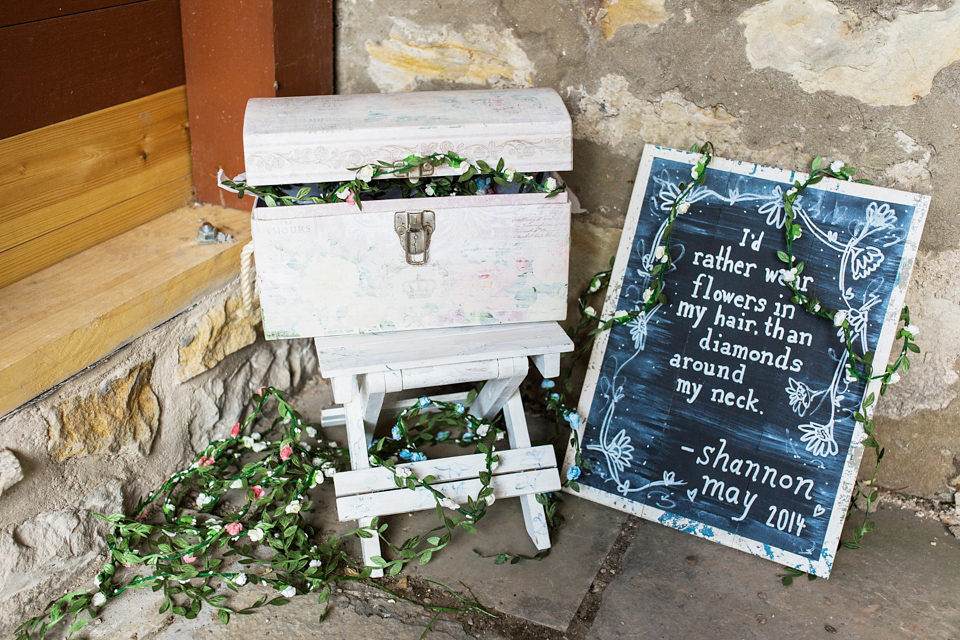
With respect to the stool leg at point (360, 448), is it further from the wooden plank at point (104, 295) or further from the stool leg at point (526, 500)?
the wooden plank at point (104, 295)

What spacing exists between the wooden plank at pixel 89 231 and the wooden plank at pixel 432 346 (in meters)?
0.89

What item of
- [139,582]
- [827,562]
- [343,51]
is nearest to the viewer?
[139,582]

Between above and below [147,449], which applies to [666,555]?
below

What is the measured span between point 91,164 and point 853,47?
221cm

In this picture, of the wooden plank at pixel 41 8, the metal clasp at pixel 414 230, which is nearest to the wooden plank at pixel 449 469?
the metal clasp at pixel 414 230

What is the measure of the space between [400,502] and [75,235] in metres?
1.28

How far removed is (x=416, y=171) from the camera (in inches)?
77.0

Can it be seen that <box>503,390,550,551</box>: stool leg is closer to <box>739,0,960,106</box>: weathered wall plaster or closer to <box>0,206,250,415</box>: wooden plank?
<box>0,206,250,415</box>: wooden plank

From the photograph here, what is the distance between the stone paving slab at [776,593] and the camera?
6.68ft

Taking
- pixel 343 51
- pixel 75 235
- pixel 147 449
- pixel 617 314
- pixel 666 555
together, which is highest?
pixel 343 51

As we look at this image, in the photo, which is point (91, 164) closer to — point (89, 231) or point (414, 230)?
point (89, 231)

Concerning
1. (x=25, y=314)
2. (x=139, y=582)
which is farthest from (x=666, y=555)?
(x=25, y=314)

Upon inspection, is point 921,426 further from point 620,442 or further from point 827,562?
point 620,442

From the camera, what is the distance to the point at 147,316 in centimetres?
223
